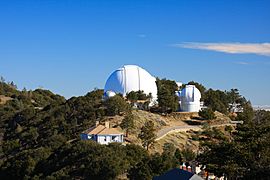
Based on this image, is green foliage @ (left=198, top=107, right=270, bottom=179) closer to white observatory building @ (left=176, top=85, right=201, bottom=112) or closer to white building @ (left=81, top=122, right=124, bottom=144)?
white building @ (left=81, top=122, right=124, bottom=144)

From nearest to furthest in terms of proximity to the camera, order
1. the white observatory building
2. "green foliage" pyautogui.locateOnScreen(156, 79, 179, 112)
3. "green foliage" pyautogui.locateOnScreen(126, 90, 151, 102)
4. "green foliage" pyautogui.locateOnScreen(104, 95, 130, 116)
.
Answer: "green foliage" pyautogui.locateOnScreen(104, 95, 130, 116)
"green foliage" pyautogui.locateOnScreen(156, 79, 179, 112)
"green foliage" pyautogui.locateOnScreen(126, 90, 151, 102)
the white observatory building

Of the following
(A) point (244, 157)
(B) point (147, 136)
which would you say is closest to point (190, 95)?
(B) point (147, 136)

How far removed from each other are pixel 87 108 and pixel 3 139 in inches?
572

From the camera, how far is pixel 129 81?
81.0m

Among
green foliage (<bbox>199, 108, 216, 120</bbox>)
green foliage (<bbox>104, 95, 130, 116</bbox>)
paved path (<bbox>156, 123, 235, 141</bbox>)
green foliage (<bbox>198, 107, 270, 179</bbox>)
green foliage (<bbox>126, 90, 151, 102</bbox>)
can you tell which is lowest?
green foliage (<bbox>198, 107, 270, 179</bbox>)

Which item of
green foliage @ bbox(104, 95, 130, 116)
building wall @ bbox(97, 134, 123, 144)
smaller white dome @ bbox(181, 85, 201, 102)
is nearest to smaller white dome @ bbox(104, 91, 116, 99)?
green foliage @ bbox(104, 95, 130, 116)

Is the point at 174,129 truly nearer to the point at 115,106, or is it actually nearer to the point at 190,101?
the point at 115,106

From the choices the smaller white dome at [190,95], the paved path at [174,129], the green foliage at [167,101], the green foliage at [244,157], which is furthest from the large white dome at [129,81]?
the green foliage at [244,157]

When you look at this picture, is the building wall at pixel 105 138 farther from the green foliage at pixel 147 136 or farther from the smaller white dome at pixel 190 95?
the smaller white dome at pixel 190 95

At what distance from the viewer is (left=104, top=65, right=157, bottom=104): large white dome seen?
265 feet

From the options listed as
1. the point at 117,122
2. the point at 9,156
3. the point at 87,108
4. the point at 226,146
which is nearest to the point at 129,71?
the point at 87,108

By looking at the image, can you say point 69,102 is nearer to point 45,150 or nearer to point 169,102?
point 169,102

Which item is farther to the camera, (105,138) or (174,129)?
(174,129)

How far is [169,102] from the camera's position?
243ft
